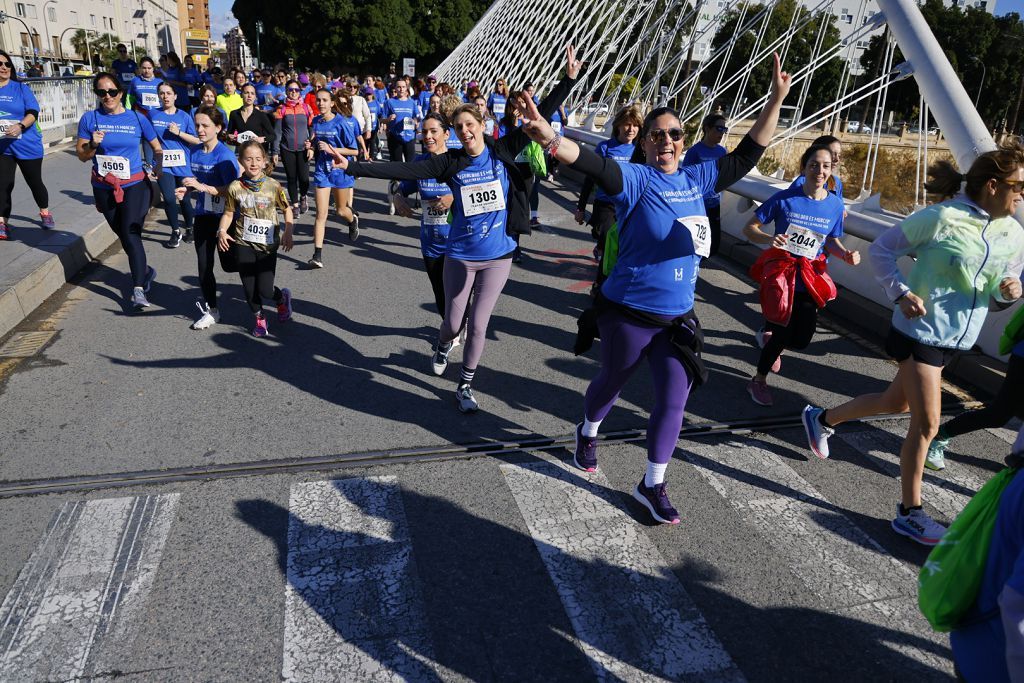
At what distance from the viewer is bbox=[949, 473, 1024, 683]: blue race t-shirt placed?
5.46 ft

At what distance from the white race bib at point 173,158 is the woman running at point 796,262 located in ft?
20.5

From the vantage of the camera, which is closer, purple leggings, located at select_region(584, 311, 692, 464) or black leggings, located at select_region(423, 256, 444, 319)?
purple leggings, located at select_region(584, 311, 692, 464)

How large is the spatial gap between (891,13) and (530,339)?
5.73 metres

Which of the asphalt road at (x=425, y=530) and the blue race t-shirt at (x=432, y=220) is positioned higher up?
the blue race t-shirt at (x=432, y=220)

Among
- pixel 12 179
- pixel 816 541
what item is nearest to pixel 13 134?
pixel 12 179

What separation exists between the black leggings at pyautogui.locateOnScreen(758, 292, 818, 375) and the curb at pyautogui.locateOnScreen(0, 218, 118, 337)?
5.88 metres

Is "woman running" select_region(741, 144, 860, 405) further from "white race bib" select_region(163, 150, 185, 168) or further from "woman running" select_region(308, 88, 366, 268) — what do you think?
"white race bib" select_region(163, 150, 185, 168)

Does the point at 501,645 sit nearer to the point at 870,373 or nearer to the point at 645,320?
the point at 645,320

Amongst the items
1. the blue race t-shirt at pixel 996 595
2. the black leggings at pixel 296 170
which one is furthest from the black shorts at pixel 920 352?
the black leggings at pixel 296 170

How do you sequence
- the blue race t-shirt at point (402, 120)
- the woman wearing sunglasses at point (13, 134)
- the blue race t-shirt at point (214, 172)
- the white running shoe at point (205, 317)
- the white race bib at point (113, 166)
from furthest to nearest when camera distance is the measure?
the blue race t-shirt at point (402, 120) → the woman wearing sunglasses at point (13, 134) → the white race bib at point (113, 166) → the white running shoe at point (205, 317) → the blue race t-shirt at point (214, 172)

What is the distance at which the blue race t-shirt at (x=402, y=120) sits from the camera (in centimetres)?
1220

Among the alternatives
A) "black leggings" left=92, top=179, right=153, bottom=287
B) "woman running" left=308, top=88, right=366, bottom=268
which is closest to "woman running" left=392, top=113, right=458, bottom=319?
"black leggings" left=92, top=179, right=153, bottom=287

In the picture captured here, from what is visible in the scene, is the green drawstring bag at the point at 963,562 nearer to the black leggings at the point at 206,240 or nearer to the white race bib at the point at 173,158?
the black leggings at the point at 206,240

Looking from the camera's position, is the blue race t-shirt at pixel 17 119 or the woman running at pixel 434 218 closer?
the woman running at pixel 434 218
